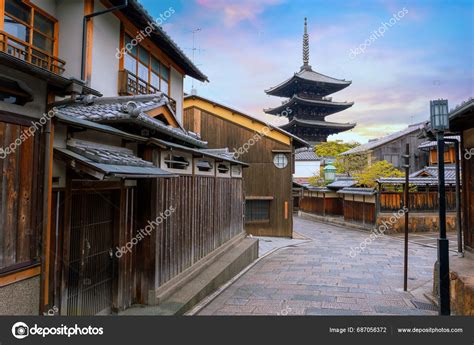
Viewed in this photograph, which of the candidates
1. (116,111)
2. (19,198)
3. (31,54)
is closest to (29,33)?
(31,54)

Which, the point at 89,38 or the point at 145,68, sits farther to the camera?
the point at 145,68

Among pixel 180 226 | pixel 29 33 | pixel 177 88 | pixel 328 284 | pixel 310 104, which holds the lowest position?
pixel 328 284

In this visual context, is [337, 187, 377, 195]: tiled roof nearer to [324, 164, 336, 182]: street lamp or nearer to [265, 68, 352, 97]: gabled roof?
[324, 164, 336, 182]: street lamp

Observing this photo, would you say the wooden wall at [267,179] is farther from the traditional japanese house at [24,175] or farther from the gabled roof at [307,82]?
the gabled roof at [307,82]

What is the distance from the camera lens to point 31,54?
687 centimetres

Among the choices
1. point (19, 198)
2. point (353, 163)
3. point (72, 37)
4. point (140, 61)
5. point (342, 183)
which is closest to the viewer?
point (19, 198)

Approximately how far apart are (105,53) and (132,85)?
1.29 metres

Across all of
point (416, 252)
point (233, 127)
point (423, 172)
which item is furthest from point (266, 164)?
point (423, 172)

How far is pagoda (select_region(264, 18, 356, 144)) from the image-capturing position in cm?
4434

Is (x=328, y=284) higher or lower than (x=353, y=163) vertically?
lower

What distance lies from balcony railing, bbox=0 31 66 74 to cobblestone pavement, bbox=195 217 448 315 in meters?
6.45

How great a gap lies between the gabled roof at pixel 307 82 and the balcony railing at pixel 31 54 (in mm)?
38270

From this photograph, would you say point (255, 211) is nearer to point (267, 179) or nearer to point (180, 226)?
point (267, 179)

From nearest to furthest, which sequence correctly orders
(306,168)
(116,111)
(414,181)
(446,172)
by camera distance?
(116,111)
(414,181)
(446,172)
(306,168)
